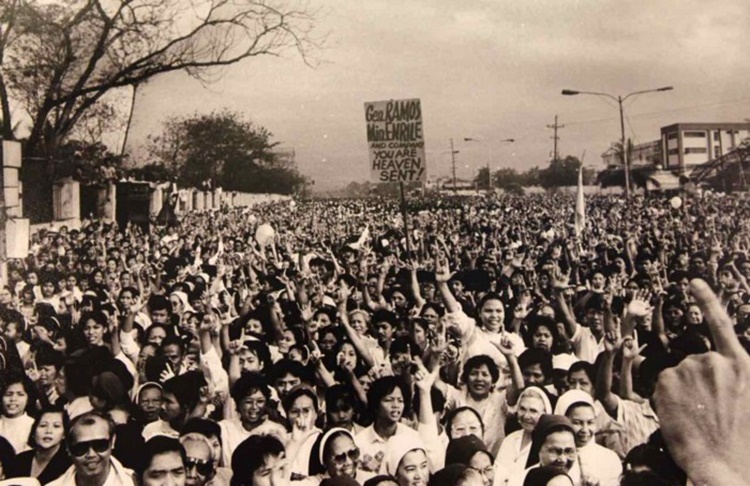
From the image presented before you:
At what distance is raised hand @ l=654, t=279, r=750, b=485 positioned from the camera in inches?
25.0

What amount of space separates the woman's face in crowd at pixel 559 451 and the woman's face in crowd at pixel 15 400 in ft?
6.72

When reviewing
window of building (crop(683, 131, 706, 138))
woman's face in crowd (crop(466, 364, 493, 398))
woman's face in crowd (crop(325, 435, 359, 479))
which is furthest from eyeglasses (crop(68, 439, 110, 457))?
window of building (crop(683, 131, 706, 138))

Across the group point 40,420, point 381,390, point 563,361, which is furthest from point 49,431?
point 563,361

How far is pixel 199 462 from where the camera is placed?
8.23 feet

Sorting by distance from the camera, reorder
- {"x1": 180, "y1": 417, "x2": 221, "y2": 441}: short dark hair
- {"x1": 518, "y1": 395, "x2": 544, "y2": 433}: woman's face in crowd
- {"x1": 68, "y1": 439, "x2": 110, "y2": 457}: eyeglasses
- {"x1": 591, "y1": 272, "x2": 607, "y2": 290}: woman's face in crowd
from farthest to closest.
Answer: {"x1": 591, "y1": 272, "x2": 607, "y2": 290}: woman's face in crowd → {"x1": 518, "y1": 395, "x2": 544, "y2": 433}: woman's face in crowd → {"x1": 180, "y1": 417, "x2": 221, "y2": 441}: short dark hair → {"x1": 68, "y1": 439, "x2": 110, "y2": 457}: eyeglasses

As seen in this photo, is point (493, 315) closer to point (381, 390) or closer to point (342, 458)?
point (381, 390)

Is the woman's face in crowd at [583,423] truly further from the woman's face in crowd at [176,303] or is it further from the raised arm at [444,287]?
the woman's face in crowd at [176,303]

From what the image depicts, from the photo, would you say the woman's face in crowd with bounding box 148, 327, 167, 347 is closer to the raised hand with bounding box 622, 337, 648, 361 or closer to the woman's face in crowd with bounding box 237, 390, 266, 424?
the woman's face in crowd with bounding box 237, 390, 266, 424

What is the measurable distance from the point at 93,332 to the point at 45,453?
1015 millimetres

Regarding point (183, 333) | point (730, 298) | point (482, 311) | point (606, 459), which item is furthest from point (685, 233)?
point (183, 333)

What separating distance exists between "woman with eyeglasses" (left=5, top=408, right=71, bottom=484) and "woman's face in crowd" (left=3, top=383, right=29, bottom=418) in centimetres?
19

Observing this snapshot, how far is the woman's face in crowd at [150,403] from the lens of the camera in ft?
9.62

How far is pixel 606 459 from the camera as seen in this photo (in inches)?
104

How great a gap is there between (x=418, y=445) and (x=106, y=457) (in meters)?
1.10
